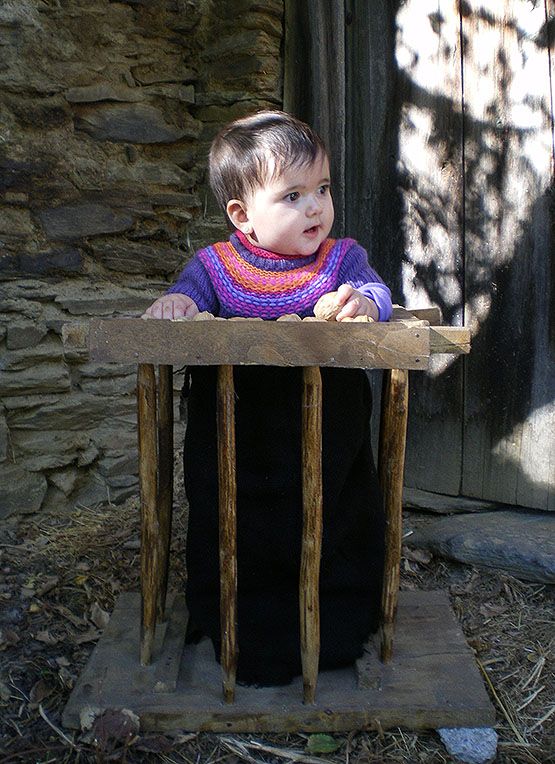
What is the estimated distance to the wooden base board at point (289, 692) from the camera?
1862 mm

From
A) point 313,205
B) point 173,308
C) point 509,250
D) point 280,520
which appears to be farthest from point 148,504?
point 509,250

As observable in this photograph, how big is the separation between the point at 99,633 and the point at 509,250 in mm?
1724

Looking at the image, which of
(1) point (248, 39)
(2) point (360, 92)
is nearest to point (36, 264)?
(1) point (248, 39)

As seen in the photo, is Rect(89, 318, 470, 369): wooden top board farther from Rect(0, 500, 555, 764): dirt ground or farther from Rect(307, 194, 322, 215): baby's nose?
Rect(0, 500, 555, 764): dirt ground

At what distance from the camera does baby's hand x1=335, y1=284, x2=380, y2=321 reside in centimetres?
176

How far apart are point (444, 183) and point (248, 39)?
2.85 ft

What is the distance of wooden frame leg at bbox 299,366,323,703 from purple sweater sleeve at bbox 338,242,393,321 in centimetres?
27

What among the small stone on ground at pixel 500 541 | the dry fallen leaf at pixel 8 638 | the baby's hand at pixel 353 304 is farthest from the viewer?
the small stone on ground at pixel 500 541

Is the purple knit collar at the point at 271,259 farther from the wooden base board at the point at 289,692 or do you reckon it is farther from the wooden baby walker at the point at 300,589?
the wooden base board at the point at 289,692

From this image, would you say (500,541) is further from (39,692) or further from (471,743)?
(39,692)

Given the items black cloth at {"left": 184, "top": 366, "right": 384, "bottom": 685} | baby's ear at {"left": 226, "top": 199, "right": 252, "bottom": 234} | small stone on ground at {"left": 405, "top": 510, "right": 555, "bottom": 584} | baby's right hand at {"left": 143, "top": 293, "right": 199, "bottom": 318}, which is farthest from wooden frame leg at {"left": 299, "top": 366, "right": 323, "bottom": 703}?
small stone on ground at {"left": 405, "top": 510, "right": 555, "bottom": 584}

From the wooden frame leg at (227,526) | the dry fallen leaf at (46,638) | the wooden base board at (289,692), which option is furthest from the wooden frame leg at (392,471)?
the dry fallen leaf at (46,638)

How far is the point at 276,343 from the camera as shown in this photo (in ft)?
5.45

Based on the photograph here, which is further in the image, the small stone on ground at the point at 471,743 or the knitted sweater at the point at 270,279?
the knitted sweater at the point at 270,279
